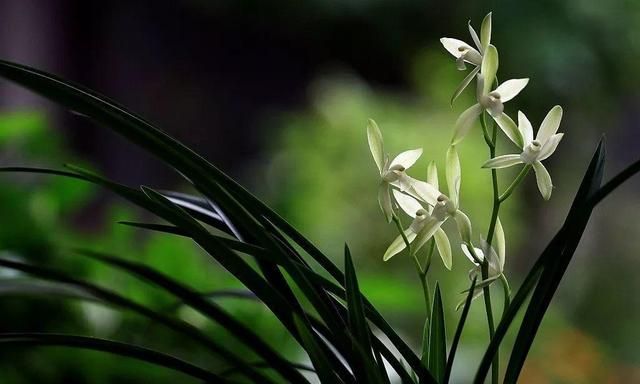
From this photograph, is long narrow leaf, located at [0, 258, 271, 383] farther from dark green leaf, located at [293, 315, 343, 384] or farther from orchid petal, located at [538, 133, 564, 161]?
orchid petal, located at [538, 133, 564, 161]

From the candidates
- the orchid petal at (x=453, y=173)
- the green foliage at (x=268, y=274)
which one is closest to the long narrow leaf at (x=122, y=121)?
the green foliage at (x=268, y=274)

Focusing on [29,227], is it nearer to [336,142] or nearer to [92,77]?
[336,142]

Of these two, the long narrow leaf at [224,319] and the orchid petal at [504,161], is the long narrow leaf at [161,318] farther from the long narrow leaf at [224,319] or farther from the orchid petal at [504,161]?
the orchid petal at [504,161]

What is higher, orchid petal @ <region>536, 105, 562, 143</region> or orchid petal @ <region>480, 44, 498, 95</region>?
orchid petal @ <region>480, 44, 498, 95</region>

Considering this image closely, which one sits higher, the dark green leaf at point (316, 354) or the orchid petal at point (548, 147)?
the orchid petal at point (548, 147)

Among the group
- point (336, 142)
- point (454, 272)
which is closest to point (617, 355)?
point (454, 272)

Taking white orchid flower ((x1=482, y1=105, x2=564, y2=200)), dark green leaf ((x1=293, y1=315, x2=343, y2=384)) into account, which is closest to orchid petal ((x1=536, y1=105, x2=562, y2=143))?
white orchid flower ((x1=482, y1=105, x2=564, y2=200))

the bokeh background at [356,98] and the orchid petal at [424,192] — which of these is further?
the bokeh background at [356,98]

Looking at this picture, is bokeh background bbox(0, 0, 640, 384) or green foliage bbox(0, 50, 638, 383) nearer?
green foliage bbox(0, 50, 638, 383)
